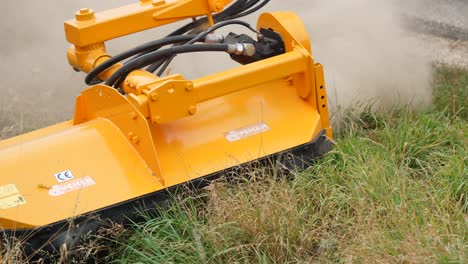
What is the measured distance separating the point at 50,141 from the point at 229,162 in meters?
0.64

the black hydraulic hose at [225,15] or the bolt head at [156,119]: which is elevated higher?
the black hydraulic hose at [225,15]

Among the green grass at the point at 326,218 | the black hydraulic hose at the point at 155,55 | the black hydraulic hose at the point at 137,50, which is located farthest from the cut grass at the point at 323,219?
the black hydraulic hose at the point at 137,50

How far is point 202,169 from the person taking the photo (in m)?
3.36

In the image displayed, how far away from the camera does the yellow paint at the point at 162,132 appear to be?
10.6 ft

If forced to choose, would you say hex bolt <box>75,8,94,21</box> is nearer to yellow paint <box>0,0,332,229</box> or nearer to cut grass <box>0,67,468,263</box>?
yellow paint <box>0,0,332,229</box>

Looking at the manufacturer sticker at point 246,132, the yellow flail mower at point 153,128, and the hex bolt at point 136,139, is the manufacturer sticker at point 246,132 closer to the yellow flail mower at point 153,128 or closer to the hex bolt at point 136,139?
the yellow flail mower at point 153,128

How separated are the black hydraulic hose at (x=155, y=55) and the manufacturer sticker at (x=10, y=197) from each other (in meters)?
0.65

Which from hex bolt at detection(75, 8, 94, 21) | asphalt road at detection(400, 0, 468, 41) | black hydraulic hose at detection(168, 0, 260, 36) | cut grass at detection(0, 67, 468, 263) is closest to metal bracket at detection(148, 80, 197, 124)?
cut grass at detection(0, 67, 468, 263)

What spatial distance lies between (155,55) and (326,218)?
3.02 ft

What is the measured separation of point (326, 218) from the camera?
3.22m

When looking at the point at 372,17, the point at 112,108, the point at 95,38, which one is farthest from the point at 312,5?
the point at 112,108

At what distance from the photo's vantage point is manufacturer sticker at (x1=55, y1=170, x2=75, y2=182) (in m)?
3.25

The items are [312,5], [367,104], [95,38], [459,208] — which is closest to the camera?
[459,208]

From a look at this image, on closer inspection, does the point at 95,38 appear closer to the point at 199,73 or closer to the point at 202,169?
the point at 202,169
